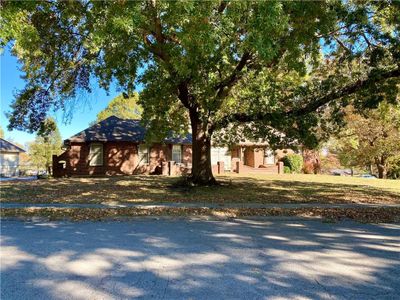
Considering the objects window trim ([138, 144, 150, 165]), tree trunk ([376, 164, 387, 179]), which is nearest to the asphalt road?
window trim ([138, 144, 150, 165])

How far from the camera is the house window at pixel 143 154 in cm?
2908

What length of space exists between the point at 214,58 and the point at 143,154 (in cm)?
1757

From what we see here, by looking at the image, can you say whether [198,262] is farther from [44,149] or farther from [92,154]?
[44,149]

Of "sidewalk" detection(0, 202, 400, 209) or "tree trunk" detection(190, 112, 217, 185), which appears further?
"tree trunk" detection(190, 112, 217, 185)

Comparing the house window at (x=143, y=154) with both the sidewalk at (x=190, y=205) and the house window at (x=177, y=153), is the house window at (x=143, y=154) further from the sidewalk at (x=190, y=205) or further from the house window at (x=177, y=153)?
the sidewalk at (x=190, y=205)

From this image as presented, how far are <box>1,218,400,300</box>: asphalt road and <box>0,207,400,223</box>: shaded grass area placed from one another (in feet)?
4.52

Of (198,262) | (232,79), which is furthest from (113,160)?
(198,262)

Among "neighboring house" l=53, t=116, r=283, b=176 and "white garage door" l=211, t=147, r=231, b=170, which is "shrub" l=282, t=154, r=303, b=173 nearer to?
"white garage door" l=211, t=147, r=231, b=170

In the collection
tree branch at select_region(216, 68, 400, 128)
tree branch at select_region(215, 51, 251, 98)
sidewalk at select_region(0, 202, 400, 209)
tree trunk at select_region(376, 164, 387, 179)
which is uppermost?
tree branch at select_region(215, 51, 251, 98)

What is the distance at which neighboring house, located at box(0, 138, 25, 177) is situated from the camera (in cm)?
3644

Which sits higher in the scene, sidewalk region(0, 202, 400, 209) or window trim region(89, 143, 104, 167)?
window trim region(89, 143, 104, 167)

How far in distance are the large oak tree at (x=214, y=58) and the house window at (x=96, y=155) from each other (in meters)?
8.71

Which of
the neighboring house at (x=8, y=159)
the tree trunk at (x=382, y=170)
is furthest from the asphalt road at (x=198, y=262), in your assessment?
the tree trunk at (x=382, y=170)

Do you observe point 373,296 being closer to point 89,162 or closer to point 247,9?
point 247,9
